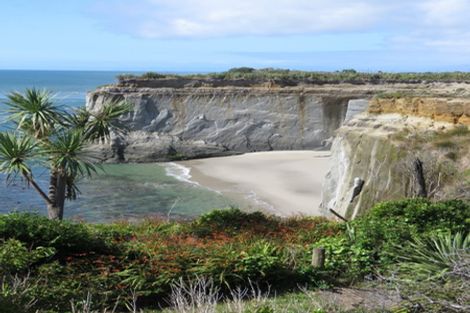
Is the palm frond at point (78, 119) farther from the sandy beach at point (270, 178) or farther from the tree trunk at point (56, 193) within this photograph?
the sandy beach at point (270, 178)

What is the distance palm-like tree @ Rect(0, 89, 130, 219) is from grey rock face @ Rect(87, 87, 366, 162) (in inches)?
1059

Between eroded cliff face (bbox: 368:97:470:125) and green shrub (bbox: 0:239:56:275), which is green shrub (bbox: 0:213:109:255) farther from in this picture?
eroded cliff face (bbox: 368:97:470:125)

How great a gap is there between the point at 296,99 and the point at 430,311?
39355mm

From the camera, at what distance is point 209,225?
1527 cm

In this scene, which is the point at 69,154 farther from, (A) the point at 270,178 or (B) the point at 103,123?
(A) the point at 270,178

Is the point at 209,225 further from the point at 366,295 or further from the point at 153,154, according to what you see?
the point at 153,154

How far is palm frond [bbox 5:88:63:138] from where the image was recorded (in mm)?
16156

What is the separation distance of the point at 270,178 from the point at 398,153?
43.5ft

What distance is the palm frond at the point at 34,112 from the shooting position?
16.2m

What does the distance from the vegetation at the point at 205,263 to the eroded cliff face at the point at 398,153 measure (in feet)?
18.1

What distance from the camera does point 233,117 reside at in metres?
46.0

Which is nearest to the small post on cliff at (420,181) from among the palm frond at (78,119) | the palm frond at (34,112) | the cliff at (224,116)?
the palm frond at (78,119)

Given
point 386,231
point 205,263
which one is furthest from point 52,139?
point 386,231

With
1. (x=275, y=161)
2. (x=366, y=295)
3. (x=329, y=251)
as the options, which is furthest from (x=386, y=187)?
(x=275, y=161)
